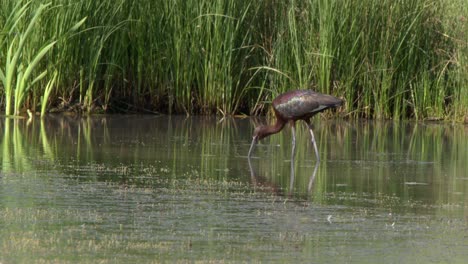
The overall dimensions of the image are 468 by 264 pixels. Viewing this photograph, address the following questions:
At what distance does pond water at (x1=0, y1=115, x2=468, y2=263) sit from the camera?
19.5 ft

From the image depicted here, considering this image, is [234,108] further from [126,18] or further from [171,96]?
[126,18]

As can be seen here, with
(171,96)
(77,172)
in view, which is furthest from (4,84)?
(77,172)

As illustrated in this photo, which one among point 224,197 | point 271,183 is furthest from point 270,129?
point 224,197

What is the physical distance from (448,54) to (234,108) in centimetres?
314

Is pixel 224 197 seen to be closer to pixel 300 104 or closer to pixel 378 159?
pixel 378 159

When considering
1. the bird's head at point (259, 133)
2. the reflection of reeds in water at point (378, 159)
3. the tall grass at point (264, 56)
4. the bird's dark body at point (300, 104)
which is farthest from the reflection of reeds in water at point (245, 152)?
the tall grass at point (264, 56)

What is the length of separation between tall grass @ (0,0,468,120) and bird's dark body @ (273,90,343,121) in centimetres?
382

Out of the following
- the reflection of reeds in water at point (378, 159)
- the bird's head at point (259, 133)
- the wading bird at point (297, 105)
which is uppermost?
the wading bird at point (297, 105)

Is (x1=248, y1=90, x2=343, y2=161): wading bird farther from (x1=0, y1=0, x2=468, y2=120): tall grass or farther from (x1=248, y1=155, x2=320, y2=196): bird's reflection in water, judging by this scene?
(x1=0, y1=0, x2=468, y2=120): tall grass

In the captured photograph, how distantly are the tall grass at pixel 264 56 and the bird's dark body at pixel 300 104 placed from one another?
12.5 ft

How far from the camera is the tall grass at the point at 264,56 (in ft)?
49.3

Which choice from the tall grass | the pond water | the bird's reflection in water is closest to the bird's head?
the pond water

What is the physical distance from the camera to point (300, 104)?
1105cm

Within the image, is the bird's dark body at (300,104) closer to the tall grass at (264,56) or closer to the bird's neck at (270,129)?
the bird's neck at (270,129)
